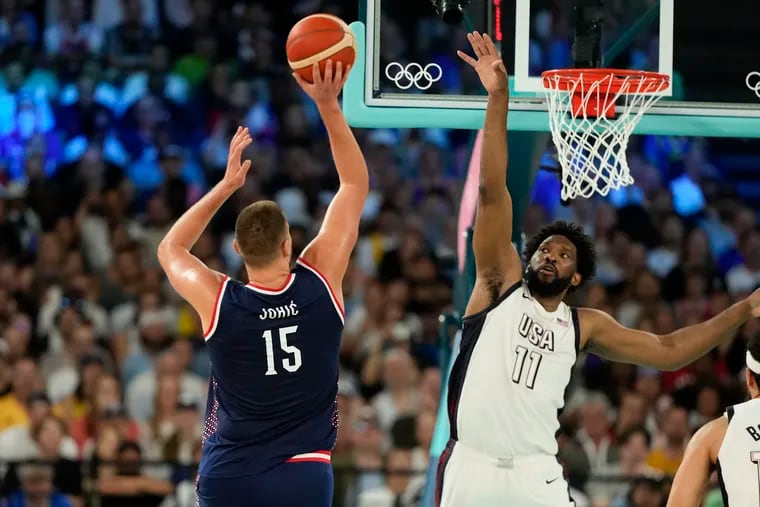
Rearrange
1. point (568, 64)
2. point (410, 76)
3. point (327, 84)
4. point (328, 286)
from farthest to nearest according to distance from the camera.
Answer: point (568, 64)
point (410, 76)
point (327, 84)
point (328, 286)

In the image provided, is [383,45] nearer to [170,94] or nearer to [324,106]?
[324,106]

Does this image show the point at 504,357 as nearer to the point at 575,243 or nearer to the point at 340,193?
the point at 575,243

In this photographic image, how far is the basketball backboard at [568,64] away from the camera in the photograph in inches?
253

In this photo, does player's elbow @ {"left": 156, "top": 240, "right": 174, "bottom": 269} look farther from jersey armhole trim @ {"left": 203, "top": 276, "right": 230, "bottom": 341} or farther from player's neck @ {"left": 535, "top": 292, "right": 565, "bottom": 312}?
player's neck @ {"left": 535, "top": 292, "right": 565, "bottom": 312}

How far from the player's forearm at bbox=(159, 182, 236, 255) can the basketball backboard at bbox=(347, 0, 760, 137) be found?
1.31m

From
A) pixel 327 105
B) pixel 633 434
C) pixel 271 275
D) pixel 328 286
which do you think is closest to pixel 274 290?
pixel 271 275

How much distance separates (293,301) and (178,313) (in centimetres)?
645

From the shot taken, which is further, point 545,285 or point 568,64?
point 568,64

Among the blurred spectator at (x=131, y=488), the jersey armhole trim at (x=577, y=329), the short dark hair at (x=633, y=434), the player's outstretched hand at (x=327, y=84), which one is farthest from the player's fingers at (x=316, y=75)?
the short dark hair at (x=633, y=434)

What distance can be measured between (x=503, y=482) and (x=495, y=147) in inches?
54.4

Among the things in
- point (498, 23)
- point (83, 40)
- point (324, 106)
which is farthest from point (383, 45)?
point (83, 40)

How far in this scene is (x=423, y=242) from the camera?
11820 mm

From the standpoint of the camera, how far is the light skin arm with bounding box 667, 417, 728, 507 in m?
5.29

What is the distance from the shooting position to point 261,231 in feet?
16.0
